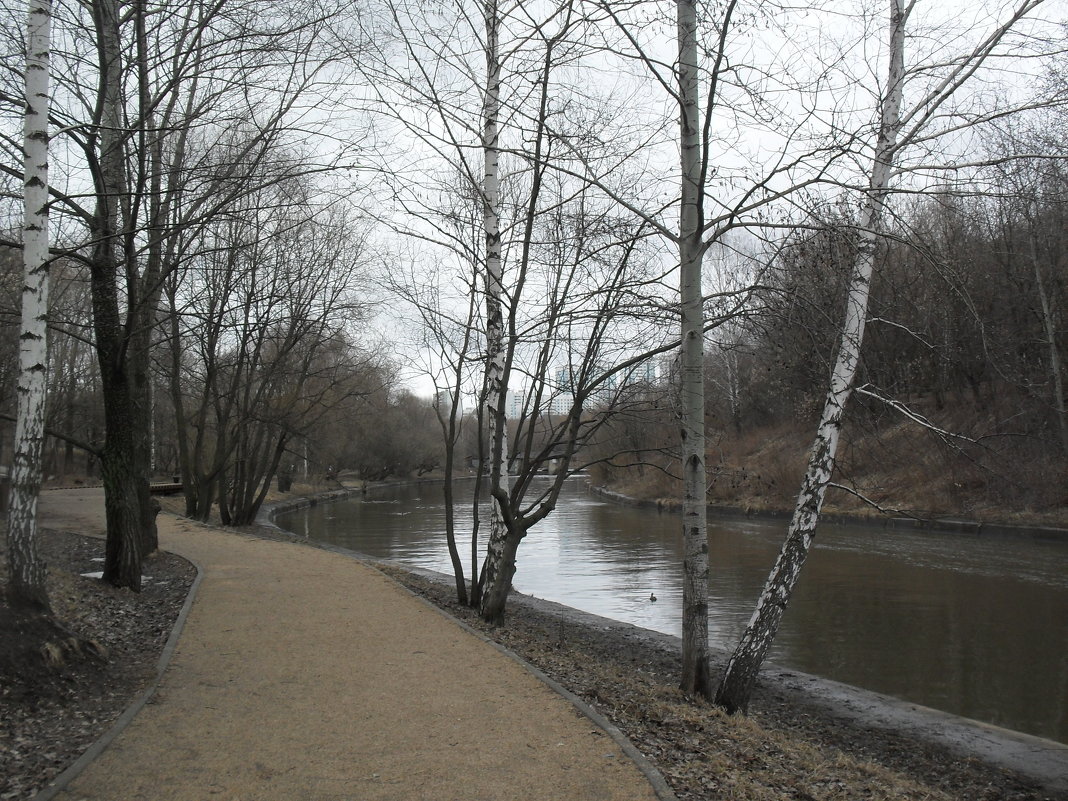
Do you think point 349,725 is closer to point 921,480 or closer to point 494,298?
point 494,298

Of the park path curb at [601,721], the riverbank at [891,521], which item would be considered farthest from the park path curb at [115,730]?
the riverbank at [891,521]

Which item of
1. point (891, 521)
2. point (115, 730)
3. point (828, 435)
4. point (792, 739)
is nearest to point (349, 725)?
point (115, 730)

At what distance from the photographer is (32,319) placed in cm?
591

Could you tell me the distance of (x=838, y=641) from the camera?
11664 millimetres

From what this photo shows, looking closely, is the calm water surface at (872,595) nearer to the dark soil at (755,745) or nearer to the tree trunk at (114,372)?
the dark soil at (755,745)

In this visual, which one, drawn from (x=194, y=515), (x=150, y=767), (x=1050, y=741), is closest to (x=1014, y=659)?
(x=1050, y=741)

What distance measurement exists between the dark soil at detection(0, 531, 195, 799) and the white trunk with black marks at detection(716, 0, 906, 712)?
474cm

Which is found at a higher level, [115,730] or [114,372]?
[114,372]

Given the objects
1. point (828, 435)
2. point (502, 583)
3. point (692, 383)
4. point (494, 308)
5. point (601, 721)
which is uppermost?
point (494, 308)

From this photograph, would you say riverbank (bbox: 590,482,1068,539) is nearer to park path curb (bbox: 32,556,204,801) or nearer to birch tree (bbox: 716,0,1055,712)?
birch tree (bbox: 716,0,1055,712)

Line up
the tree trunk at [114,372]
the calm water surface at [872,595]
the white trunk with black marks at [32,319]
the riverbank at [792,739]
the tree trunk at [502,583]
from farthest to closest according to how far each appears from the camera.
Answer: the calm water surface at [872,595] → the tree trunk at [502,583] → the tree trunk at [114,372] → the white trunk with black marks at [32,319] → the riverbank at [792,739]

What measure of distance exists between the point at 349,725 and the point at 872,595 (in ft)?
39.6

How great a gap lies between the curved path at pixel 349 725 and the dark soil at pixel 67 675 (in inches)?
8.7

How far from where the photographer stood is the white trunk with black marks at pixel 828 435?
276 inches
